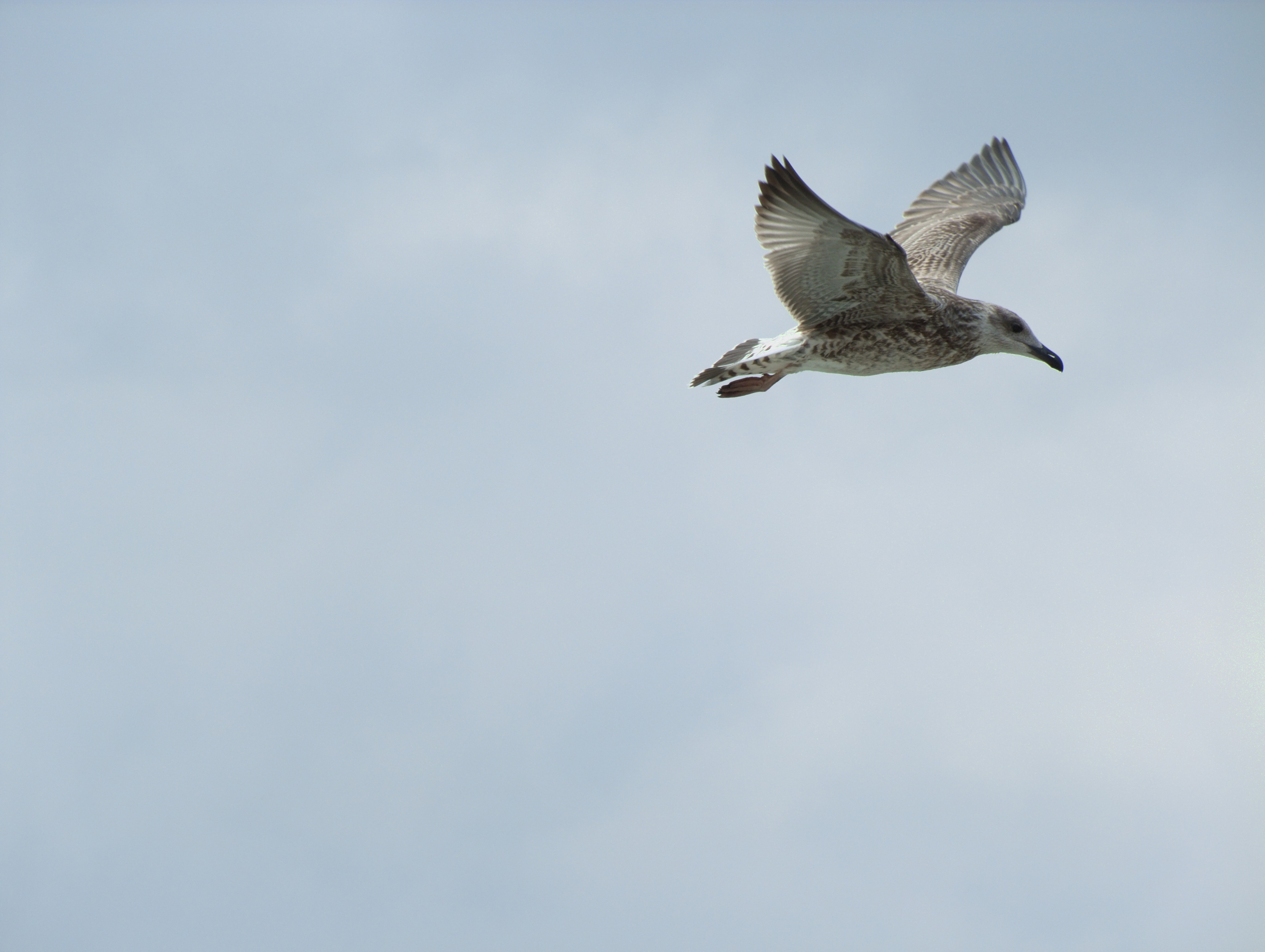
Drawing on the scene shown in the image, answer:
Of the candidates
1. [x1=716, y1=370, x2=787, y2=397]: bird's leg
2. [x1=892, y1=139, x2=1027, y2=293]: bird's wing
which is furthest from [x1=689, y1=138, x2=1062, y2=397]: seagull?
[x1=892, y1=139, x2=1027, y2=293]: bird's wing

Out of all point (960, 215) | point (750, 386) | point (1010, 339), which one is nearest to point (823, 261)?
point (750, 386)

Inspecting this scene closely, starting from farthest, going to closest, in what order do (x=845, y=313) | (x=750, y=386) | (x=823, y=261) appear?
(x=750, y=386), (x=845, y=313), (x=823, y=261)

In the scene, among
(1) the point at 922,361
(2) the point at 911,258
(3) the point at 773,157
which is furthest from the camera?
(2) the point at 911,258

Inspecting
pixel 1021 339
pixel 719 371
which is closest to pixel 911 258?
pixel 1021 339

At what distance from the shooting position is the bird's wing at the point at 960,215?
21531 millimetres

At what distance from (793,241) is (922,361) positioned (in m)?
2.63

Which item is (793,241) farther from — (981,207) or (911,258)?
(981,207)

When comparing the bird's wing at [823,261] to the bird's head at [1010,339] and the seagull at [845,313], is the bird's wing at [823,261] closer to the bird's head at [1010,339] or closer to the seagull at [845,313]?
the seagull at [845,313]

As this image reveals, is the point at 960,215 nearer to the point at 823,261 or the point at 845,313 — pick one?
the point at 845,313

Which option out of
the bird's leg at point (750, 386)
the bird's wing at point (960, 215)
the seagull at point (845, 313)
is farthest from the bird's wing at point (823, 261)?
the bird's wing at point (960, 215)

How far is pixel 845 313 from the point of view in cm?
1738

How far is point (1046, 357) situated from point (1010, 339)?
2.15ft

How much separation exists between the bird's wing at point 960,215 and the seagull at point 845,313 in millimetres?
1862

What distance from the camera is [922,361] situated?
1784cm
